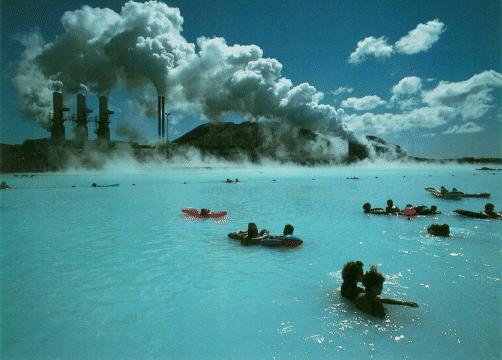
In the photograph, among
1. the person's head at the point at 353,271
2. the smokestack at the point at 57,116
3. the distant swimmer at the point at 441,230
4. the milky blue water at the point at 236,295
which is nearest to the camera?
the milky blue water at the point at 236,295

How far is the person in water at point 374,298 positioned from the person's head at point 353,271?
1.52 ft

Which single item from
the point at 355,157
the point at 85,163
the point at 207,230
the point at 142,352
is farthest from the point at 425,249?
the point at 355,157

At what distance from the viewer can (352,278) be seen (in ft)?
30.9

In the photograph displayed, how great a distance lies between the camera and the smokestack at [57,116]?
88.6 m

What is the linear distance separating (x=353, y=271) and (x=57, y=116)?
3823 inches

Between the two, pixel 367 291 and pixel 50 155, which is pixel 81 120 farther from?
pixel 367 291

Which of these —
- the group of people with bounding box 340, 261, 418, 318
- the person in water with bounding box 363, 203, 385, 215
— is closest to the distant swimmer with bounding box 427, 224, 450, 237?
the person in water with bounding box 363, 203, 385, 215

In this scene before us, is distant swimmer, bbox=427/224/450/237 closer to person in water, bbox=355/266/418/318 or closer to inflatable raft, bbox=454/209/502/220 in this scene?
inflatable raft, bbox=454/209/502/220

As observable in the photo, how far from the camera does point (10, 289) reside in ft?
35.7

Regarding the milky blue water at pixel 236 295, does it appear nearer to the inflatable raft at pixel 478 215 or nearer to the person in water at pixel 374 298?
the person in water at pixel 374 298

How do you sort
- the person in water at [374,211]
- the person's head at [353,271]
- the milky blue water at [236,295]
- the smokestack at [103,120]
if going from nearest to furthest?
the milky blue water at [236,295], the person's head at [353,271], the person in water at [374,211], the smokestack at [103,120]

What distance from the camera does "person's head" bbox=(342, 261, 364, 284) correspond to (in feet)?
30.5

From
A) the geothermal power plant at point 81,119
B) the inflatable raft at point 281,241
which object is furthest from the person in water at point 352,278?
the geothermal power plant at point 81,119

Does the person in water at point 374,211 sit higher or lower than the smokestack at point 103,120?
lower
